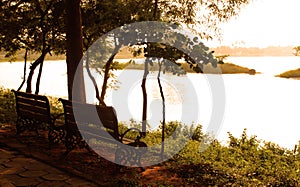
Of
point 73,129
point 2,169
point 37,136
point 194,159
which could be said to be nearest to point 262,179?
point 194,159

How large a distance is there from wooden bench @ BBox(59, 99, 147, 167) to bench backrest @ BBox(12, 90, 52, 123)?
2.01 ft

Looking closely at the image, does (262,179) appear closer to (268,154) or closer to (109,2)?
(268,154)

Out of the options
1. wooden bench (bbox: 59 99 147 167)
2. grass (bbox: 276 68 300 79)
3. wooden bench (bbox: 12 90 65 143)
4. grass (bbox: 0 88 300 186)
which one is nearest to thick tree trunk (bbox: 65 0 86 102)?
wooden bench (bbox: 12 90 65 143)

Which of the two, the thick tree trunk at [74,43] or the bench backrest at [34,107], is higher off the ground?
the thick tree trunk at [74,43]

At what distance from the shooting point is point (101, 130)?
5773 millimetres

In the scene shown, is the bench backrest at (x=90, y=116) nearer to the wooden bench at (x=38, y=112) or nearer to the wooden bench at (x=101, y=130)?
the wooden bench at (x=101, y=130)

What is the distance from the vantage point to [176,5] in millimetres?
9281

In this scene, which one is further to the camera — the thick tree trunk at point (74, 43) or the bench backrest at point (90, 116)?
the thick tree trunk at point (74, 43)

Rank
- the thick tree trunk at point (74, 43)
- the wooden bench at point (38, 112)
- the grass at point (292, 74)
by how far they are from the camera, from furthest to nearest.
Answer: the grass at point (292, 74) → the thick tree trunk at point (74, 43) → the wooden bench at point (38, 112)

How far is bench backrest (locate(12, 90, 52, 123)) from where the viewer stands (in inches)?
266

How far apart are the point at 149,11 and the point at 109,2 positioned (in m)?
1.24

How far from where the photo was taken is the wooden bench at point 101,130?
562 centimetres

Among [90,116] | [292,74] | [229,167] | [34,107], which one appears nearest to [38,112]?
[34,107]

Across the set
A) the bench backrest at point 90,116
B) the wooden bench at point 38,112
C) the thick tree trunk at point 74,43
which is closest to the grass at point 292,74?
the thick tree trunk at point 74,43
